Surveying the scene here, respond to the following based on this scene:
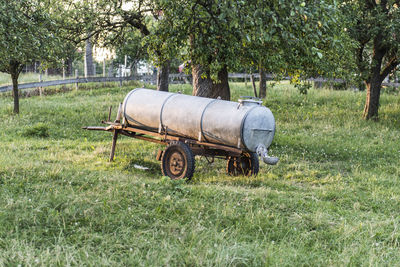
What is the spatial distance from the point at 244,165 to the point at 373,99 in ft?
33.6

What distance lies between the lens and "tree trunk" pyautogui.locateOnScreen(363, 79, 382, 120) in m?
17.6

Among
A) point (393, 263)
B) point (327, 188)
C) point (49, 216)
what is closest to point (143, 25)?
point (327, 188)

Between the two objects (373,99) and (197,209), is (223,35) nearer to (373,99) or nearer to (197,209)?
(197,209)

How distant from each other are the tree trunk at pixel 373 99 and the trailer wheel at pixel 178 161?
1142cm

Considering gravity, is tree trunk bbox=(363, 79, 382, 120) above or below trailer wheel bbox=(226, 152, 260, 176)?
above

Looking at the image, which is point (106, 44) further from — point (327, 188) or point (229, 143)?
point (327, 188)

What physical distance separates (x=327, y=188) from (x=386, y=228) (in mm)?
2226

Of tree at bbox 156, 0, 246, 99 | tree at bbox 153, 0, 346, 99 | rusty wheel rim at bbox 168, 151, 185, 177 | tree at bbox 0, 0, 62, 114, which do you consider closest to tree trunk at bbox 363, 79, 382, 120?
tree at bbox 153, 0, 346, 99

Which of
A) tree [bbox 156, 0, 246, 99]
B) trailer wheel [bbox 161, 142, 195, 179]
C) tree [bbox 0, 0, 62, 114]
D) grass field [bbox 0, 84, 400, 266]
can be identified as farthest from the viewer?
trailer wheel [bbox 161, 142, 195, 179]

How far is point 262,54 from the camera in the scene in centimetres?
1201

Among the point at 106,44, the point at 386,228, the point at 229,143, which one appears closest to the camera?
the point at 386,228

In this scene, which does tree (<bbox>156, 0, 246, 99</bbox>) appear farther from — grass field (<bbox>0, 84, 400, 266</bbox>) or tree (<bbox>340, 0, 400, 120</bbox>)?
tree (<bbox>340, 0, 400, 120</bbox>)

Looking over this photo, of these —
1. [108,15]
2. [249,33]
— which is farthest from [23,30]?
[108,15]

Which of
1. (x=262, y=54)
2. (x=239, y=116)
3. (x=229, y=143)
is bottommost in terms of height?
(x=229, y=143)
